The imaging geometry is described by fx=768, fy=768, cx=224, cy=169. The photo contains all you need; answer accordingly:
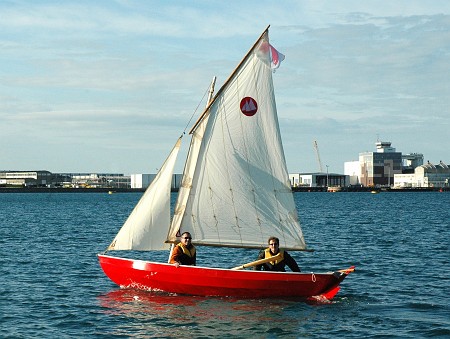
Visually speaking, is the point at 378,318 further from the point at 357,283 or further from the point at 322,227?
the point at 322,227

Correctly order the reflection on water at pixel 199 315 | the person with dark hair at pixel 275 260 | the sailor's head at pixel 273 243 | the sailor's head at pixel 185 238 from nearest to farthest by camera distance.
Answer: the reflection on water at pixel 199 315
the sailor's head at pixel 273 243
the person with dark hair at pixel 275 260
the sailor's head at pixel 185 238

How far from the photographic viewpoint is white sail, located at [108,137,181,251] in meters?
32.6

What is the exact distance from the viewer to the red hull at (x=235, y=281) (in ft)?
98.3

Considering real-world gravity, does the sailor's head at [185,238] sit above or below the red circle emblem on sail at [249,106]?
below

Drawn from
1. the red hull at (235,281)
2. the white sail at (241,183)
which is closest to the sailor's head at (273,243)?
the red hull at (235,281)

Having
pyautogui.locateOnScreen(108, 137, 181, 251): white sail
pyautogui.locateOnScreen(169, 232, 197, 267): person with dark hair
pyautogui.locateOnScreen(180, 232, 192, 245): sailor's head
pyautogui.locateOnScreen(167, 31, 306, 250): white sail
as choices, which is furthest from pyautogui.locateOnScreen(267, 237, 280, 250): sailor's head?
pyautogui.locateOnScreen(108, 137, 181, 251): white sail

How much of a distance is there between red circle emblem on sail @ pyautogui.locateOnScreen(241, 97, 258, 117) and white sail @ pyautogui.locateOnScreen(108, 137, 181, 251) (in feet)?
13.4

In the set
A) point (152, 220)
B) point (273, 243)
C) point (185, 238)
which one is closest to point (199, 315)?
point (185, 238)

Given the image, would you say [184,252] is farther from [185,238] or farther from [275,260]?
[275,260]

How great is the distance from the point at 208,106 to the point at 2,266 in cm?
1977

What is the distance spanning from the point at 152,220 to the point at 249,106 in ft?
20.9

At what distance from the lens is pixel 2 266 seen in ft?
146

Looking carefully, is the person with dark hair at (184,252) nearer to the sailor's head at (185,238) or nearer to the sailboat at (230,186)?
the sailor's head at (185,238)

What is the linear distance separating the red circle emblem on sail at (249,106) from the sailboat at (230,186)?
0.13 feet
